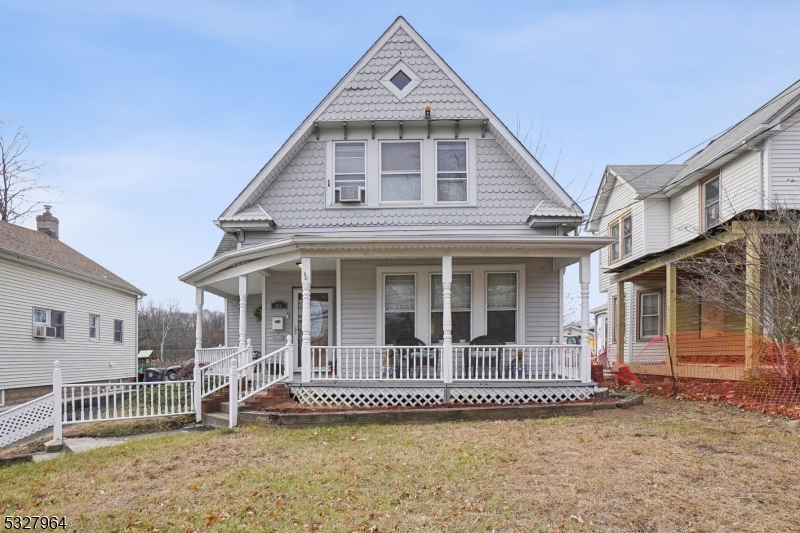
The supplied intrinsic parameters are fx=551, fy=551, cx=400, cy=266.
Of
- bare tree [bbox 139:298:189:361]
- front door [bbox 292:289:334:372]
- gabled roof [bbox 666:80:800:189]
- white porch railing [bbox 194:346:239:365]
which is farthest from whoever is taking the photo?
bare tree [bbox 139:298:189:361]

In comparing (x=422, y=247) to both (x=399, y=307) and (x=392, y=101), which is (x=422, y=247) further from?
(x=392, y=101)

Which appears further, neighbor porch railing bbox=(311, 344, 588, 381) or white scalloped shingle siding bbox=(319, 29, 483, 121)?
white scalloped shingle siding bbox=(319, 29, 483, 121)

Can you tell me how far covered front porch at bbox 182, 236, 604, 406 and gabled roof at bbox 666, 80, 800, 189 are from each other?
604cm

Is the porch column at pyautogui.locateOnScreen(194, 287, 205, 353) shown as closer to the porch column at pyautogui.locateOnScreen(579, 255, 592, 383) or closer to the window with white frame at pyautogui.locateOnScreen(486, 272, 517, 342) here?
the window with white frame at pyautogui.locateOnScreen(486, 272, 517, 342)

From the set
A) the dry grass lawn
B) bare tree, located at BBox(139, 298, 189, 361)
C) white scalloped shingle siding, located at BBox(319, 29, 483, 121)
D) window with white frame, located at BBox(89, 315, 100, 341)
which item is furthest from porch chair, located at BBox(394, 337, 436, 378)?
bare tree, located at BBox(139, 298, 189, 361)

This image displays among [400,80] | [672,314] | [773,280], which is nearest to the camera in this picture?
[773,280]

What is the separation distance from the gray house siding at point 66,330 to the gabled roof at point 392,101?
7.97 m

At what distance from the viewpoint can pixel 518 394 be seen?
32.9 feet

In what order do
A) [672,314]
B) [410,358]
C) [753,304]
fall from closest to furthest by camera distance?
1. [753,304]
2. [410,358]
3. [672,314]

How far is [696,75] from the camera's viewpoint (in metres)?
20.7

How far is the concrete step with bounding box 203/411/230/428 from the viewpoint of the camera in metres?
9.44

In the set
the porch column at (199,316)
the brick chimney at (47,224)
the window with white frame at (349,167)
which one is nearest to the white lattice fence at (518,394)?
the window with white frame at (349,167)

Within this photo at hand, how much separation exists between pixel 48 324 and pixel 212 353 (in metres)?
7.70

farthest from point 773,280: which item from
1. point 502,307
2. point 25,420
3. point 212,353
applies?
point 25,420
